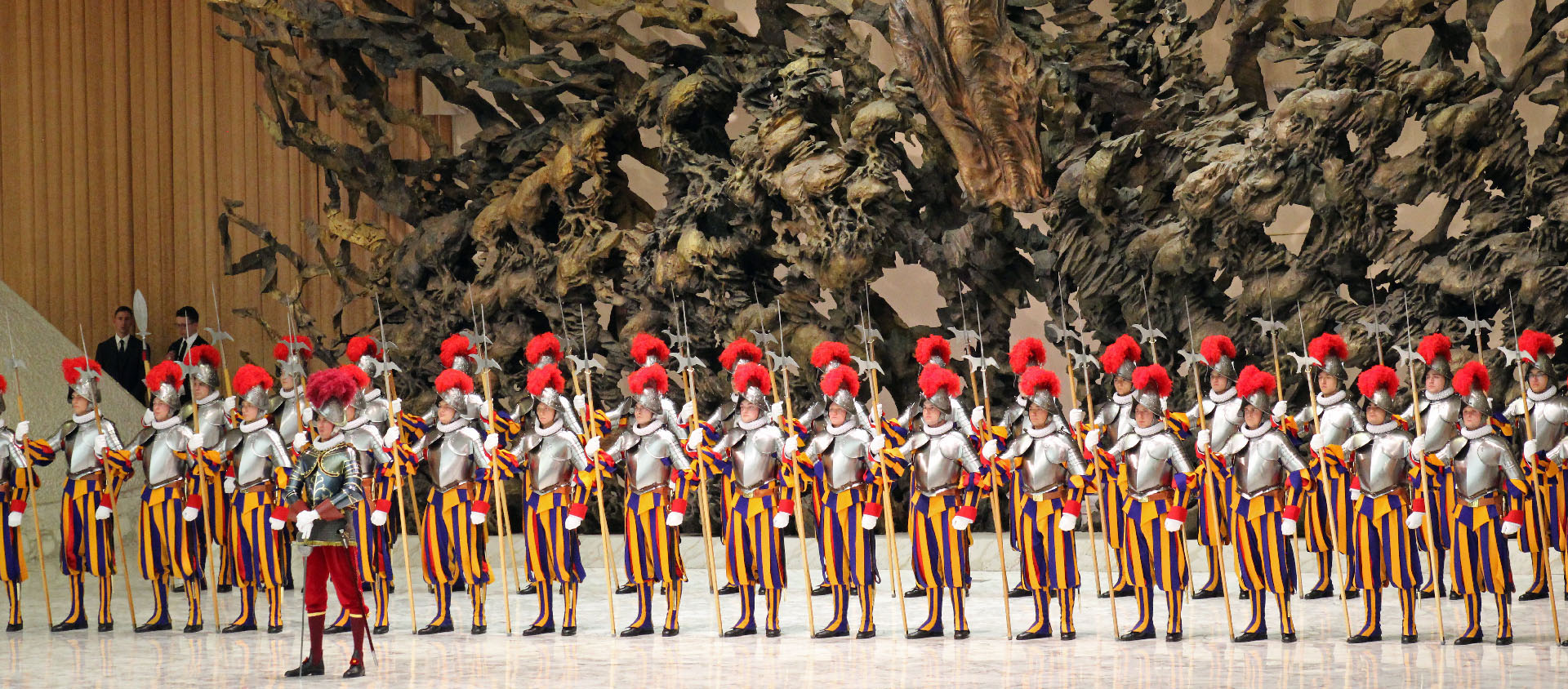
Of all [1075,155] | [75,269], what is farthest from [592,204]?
[75,269]

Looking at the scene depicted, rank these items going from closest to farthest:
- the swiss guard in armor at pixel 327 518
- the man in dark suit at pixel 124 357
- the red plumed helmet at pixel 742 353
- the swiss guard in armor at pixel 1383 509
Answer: the swiss guard in armor at pixel 327 518
the swiss guard in armor at pixel 1383 509
the red plumed helmet at pixel 742 353
the man in dark suit at pixel 124 357

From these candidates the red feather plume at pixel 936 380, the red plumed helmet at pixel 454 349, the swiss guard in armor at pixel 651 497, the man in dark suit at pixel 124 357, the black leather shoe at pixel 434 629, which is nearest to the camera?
the red feather plume at pixel 936 380

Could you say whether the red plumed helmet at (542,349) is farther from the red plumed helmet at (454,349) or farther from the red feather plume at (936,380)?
the red feather plume at (936,380)

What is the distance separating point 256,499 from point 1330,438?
652 cm

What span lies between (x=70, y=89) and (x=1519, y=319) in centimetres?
1279

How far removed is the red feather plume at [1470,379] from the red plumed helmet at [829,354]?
352cm

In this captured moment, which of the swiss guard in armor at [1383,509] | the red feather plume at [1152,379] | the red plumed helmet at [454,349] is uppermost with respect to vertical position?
the red plumed helmet at [454,349]

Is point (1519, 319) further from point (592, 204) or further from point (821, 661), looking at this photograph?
point (592, 204)

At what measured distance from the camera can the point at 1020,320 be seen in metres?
16.3

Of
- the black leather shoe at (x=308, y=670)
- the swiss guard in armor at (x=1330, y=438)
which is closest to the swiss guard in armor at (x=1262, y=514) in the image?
the swiss guard in armor at (x=1330, y=438)

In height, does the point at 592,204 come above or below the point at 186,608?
above

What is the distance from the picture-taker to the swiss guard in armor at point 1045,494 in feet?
30.9

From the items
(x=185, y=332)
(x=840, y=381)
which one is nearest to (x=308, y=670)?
(x=840, y=381)

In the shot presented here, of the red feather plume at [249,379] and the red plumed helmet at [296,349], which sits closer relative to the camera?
the red feather plume at [249,379]
